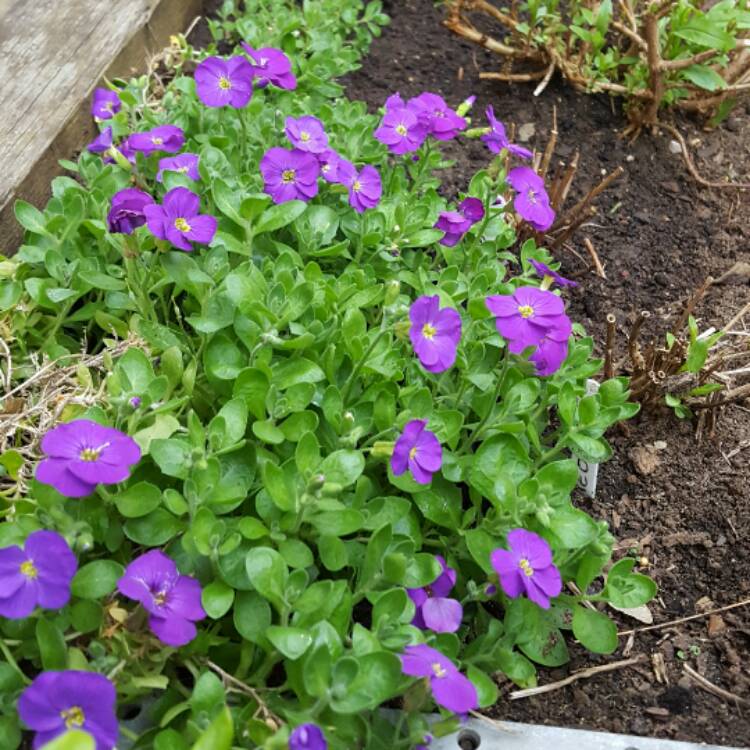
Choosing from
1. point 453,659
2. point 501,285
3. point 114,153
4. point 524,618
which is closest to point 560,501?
point 524,618

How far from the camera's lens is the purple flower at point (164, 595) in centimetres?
133

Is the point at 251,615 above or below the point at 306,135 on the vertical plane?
below

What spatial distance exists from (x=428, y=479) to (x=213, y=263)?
670 mm

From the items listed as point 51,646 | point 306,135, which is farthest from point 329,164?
point 51,646

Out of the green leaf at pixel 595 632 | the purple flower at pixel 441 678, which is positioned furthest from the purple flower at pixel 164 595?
the green leaf at pixel 595 632

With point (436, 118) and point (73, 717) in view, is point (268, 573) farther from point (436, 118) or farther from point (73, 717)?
point (436, 118)

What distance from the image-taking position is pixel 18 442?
5.95ft

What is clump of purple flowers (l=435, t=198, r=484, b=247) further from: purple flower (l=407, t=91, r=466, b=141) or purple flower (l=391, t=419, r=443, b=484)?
purple flower (l=391, t=419, r=443, b=484)

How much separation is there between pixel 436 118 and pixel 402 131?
9 cm

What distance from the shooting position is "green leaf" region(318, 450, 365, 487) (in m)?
1.54

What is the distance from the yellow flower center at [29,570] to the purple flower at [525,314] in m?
0.89

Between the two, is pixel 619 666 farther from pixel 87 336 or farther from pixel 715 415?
pixel 87 336

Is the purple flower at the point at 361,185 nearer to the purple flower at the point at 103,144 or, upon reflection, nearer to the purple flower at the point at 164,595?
the purple flower at the point at 103,144

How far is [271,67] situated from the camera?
2.32 meters
